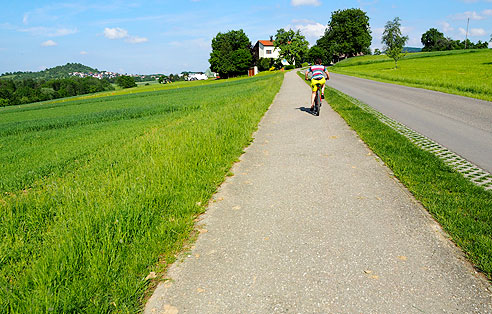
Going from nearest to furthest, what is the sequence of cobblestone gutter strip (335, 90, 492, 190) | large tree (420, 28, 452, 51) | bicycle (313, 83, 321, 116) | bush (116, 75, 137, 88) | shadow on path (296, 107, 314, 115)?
cobblestone gutter strip (335, 90, 492, 190) → bicycle (313, 83, 321, 116) → shadow on path (296, 107, 314, 115) → large tree (420, 28, 452, 51) → bush (116, 75, 137, 88)

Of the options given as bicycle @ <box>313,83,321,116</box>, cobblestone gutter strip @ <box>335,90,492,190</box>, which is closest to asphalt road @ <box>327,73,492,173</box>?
cobblestone gutter strip @ <box>335,90,492,190</box>

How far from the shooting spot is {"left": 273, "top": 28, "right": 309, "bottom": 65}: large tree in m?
104

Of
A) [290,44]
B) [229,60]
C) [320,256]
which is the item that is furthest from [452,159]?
[290,44]

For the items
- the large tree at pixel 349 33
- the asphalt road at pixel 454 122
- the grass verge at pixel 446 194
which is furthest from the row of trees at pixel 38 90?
the grass verge at pixel 446 194

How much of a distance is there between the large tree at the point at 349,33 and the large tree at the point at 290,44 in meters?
9.62

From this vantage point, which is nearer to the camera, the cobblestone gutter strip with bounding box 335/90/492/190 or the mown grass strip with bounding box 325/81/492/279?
the mown grass strip with bounding box 325/81/492/279

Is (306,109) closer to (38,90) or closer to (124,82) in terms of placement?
(38,90)

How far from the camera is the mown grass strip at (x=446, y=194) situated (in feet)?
10.1

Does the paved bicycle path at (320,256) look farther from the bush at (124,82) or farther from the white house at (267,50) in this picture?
the bush at (124,82)

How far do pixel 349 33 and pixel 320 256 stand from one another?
353ft

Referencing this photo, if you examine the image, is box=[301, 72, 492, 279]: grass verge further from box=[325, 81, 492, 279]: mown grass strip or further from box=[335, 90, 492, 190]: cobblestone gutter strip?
box=[335, 90, 492, 190]: cobblestone gutter strip

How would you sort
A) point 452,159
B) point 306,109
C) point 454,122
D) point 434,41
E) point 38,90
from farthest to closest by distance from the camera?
1. point 434,41
2. point 38,90
3. point 306,109
4. point 454,122
5. point 452,159

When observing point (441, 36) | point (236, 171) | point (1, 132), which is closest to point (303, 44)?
point (441, 36)

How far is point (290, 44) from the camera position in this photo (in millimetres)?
104062
